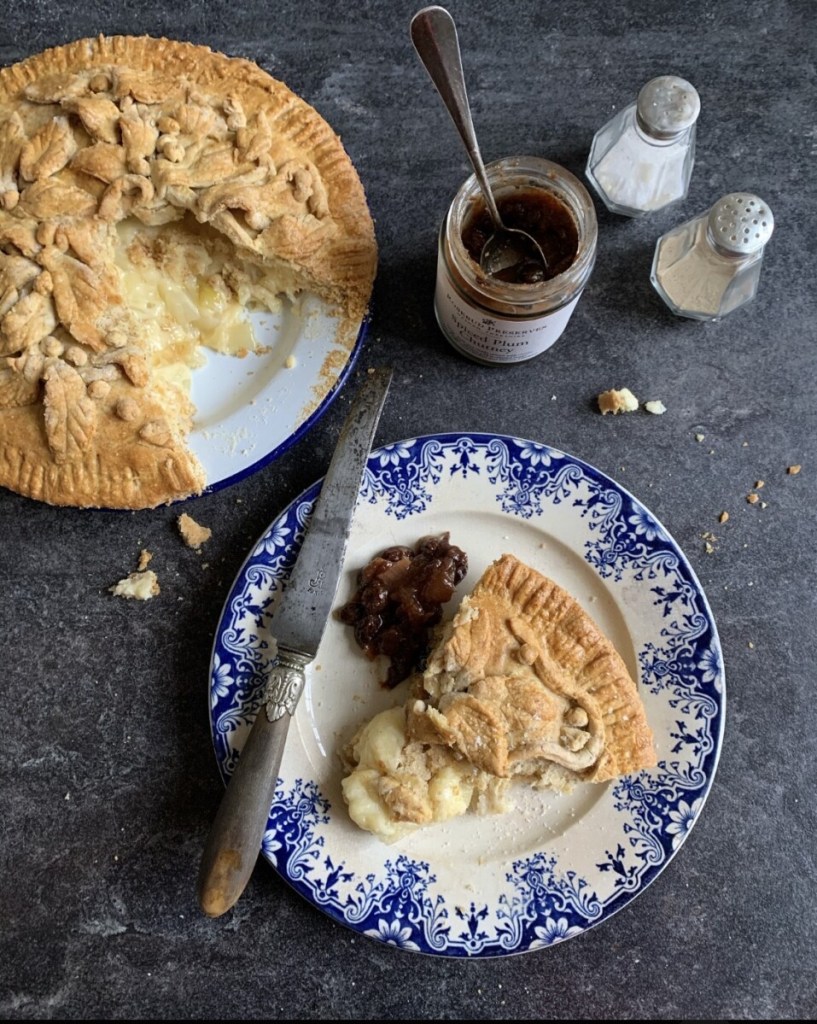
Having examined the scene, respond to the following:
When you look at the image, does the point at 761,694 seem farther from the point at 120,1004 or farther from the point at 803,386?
the point at 120,1004

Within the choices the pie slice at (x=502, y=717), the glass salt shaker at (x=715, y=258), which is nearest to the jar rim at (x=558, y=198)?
the glass salt shaker at (x=715, y=258)

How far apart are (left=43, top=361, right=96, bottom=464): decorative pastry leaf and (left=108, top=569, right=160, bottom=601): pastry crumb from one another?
424mm

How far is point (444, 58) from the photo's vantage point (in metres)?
1.96

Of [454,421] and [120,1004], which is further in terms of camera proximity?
[454,421]

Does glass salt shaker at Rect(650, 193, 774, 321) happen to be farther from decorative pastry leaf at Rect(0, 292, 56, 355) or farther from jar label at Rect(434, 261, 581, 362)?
decorative pastry leaf at Rect(0, 292, 56, 355)

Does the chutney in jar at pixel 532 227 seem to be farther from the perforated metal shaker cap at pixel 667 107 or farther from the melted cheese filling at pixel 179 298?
the melted cheese filling at pixel 179 298

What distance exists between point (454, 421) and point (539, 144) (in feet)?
2.89

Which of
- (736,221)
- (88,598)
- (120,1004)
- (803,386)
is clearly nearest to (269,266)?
(88,598)

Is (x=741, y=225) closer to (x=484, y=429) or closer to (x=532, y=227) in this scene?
(x=532, y=227)

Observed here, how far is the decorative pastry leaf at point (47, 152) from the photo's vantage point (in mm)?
2141

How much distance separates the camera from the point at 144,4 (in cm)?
260

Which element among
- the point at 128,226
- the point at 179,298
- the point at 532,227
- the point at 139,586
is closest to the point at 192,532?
the point at 139,586

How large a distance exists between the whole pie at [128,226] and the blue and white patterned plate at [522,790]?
44cm

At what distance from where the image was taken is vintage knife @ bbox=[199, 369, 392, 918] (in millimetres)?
2066
